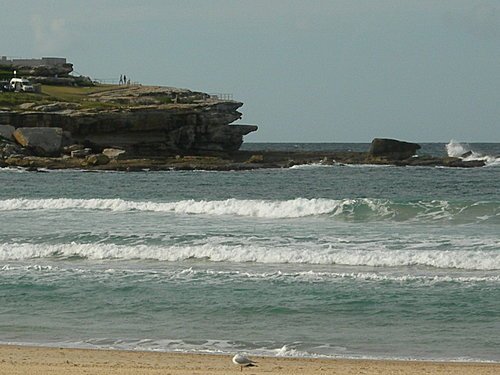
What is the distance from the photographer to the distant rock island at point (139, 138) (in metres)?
63.1

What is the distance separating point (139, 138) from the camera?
228ft

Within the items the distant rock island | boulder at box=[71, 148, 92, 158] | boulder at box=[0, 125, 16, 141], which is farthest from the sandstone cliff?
boulder at box=[71, 148, 92, 158]

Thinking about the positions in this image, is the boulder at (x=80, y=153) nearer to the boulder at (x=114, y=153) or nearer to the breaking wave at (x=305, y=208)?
the boulder at (x=114, y=153)

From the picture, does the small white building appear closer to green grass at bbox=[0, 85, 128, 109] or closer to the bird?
green grass at bbox=[0, 85, 128, 109]

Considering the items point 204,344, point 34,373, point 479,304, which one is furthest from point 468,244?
point 34,373

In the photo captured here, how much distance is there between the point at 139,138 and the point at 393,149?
64.3 ft

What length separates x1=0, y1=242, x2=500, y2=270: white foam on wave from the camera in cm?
A: 2080

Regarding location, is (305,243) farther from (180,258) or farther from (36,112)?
(36,112)

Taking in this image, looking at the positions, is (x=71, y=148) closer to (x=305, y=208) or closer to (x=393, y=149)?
(x=393, y=149)

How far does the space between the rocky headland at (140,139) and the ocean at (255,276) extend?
25870 mm

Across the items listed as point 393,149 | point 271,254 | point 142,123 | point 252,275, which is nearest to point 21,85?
point 142,123

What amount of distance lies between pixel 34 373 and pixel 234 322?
4730 millimetres

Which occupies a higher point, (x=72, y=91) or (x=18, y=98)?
(x=72, y=91)

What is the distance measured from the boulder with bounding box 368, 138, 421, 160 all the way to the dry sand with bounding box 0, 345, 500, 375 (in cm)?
5799
